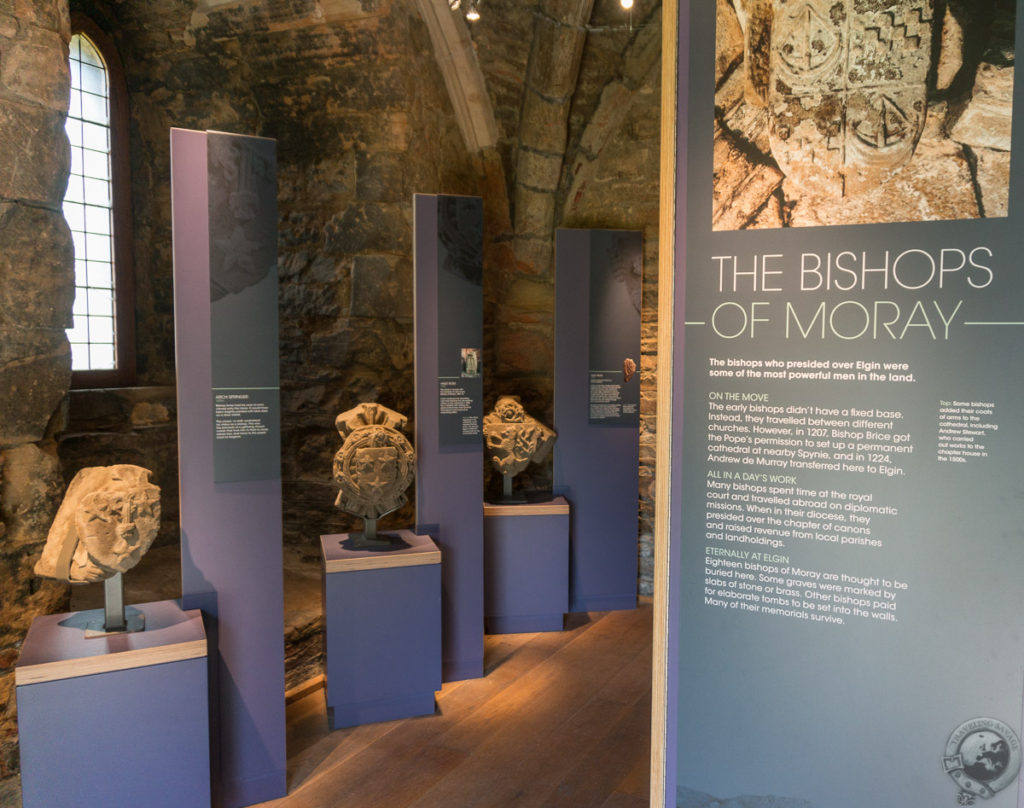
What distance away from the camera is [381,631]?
3.71 metres

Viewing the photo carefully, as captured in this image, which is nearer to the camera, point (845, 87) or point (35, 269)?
point (845, 87)

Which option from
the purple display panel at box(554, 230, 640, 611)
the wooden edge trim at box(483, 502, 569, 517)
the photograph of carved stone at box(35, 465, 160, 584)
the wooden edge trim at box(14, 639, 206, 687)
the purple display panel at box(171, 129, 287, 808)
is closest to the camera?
the wooden edge trim at box(14, 639, 206, 687)

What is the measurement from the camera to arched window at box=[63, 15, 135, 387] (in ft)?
15.6

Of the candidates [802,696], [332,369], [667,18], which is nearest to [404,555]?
[332,369]

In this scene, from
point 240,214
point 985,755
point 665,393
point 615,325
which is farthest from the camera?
point 615,325

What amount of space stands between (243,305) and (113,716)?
5.13 feet

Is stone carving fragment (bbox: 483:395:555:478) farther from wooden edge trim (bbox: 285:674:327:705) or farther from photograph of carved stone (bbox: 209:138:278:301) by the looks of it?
photograph of carved stone (bbox: 209:138:278:301)

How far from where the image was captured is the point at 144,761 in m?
2.63

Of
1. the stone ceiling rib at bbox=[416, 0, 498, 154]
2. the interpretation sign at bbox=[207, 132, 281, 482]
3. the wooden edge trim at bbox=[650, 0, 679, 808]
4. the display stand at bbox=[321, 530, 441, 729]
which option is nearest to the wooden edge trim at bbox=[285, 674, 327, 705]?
the display stand at bbox=[321, 530, 441, 729]

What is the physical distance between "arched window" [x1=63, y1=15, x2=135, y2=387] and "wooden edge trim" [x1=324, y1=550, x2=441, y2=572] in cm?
238

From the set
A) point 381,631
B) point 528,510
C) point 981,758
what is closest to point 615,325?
point 528,510

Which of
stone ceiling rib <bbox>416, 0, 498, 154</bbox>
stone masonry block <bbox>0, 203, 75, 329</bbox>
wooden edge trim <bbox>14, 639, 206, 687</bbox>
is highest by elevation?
stone ceiling rib <bbox>416, 0, 498, 154</bbox>

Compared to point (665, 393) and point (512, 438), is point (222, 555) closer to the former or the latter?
point (665, 393)

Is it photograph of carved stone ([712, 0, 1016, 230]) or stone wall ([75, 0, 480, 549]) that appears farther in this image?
stone wall ([75, 0, 480, 549])
